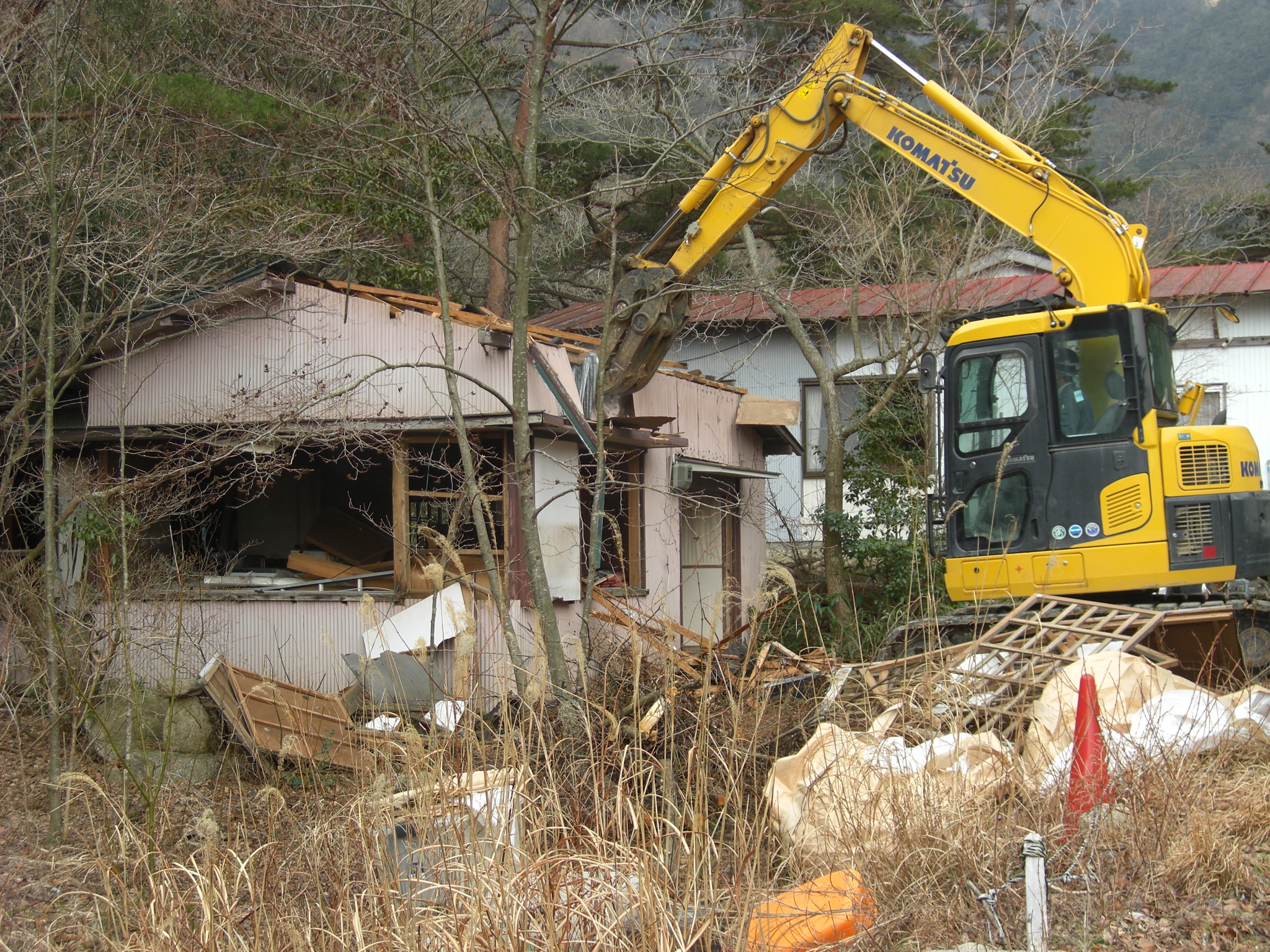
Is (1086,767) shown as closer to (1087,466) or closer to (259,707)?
(1087,466)

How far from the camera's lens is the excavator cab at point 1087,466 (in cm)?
754

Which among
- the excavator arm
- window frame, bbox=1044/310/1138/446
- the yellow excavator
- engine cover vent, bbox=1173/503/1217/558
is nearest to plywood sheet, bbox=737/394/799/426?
the excavator arm

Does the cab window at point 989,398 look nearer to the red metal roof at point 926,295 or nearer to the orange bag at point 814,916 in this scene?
the orange bag at point 814,916

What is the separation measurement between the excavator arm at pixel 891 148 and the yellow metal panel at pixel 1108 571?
6.40 feet

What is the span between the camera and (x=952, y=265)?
1424 cm

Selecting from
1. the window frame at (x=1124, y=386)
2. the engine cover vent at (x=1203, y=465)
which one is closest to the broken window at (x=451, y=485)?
the window frame at (x=1124, y=386)

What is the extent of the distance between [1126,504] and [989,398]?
4.28 ft

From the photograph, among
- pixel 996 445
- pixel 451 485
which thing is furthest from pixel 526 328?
pixel 996 445

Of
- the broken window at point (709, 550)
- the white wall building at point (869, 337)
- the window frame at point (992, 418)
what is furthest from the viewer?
the white wall building at point (869, 337)

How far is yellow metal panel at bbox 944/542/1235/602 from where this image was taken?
7.53 m

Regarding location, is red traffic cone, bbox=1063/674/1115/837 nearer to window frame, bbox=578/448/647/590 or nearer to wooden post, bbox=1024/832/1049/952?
wooden post, bbox=1024/832/1049/952

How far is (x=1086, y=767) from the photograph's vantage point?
14.4 ft

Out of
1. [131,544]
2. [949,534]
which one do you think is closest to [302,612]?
[131,544]

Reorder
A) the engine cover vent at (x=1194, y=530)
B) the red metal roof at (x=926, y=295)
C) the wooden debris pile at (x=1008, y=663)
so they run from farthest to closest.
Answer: the red metal roof at (x=926, y=295), the engine cover vent at (x=1194, y=530), the wooden debris pile at (x=1008, y=663)
